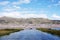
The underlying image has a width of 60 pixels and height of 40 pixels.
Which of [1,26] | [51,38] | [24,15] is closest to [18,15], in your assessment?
[24,15]

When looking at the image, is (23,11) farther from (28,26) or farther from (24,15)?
(28,26)

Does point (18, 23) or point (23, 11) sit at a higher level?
point (23, 11)

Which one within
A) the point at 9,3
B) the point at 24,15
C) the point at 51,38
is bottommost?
the point at 51,38

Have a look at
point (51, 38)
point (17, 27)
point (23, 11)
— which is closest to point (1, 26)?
point (17, 27)

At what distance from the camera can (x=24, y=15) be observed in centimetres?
445

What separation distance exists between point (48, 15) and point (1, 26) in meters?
1.23

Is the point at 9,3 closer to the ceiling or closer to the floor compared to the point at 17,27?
closer to the ceiling

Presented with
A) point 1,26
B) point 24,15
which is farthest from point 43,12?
point 1,26

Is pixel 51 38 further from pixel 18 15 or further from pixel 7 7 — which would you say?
pixel 7 7

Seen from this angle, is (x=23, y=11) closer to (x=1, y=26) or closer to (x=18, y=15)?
(x=18, y=15)

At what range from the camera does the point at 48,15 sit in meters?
4.46

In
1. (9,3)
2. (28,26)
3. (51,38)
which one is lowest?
(51,38)

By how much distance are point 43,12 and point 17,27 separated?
30.1 inches

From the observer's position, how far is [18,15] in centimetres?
445
